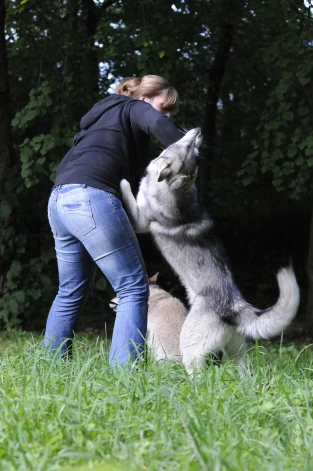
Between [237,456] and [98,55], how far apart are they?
8.81 meters

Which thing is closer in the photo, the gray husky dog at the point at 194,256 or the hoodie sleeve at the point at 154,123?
the hoodie sleeve at the point at 154,123

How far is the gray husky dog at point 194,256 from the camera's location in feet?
14.1

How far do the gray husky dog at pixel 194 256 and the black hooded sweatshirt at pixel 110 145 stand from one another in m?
0.17

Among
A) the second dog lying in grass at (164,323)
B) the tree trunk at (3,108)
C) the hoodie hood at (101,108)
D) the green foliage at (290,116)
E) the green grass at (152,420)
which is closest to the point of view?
the green grass at (152,420)

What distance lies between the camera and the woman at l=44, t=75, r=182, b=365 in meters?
3.96

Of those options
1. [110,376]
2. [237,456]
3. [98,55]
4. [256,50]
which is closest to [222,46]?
[256,50]

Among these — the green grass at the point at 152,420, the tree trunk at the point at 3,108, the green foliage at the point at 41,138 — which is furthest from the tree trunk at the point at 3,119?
the green grass at the point at 152,420

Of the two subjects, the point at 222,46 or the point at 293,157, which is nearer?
the point at 293,157

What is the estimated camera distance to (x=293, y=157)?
8.27m

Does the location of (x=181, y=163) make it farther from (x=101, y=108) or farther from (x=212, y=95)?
(x=212, y=95)

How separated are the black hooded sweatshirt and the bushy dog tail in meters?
1.10

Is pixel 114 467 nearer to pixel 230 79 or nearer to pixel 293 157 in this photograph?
pixel 293 157

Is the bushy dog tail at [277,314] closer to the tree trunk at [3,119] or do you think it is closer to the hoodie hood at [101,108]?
the hoodie hood at [101,108]

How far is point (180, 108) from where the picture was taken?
8250 millimetres
